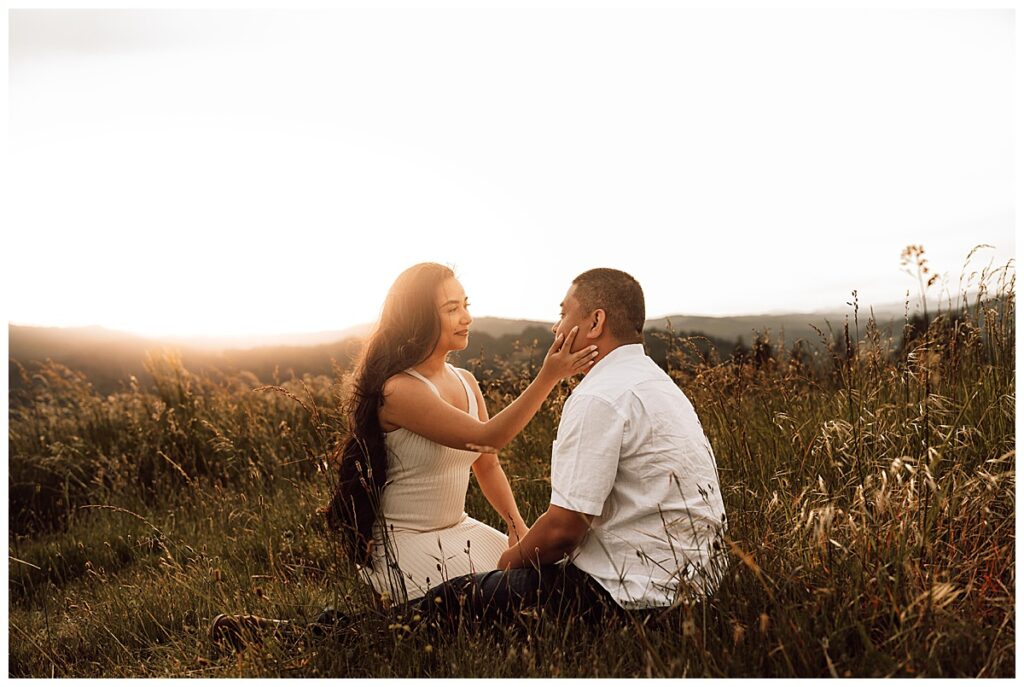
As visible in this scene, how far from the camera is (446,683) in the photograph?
116 inches

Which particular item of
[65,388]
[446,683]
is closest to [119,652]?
[446,683]

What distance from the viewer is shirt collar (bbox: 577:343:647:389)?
300cm

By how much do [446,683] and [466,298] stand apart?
1.74m

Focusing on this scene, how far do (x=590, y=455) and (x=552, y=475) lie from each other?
0.18 metres

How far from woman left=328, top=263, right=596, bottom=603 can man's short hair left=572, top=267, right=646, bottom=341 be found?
0.58m

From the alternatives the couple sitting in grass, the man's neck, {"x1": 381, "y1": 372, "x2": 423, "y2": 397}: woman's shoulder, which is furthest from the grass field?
the man's neck

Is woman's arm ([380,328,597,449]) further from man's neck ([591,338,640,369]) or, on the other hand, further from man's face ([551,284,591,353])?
man's neck ([591,338,640,369])

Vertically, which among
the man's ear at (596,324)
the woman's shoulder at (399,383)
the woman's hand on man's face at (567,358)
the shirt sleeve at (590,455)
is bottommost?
the shirt sleeve at (590,455)

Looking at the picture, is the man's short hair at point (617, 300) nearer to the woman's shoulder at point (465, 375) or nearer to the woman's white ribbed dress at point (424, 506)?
the woman's white ribbed dress at point (424, 506)

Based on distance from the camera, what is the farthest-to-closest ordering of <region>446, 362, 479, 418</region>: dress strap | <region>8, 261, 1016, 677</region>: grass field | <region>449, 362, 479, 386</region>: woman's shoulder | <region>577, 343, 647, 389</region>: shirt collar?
<region>449, 362, 479, 386</region>: woman's shoulder < <region>446, 362, 479, 418</region>: dress strap < <region>577, 343, 647, 389</region>: shirt collar < <region>8, 261, 1016, 677</region>: grass field

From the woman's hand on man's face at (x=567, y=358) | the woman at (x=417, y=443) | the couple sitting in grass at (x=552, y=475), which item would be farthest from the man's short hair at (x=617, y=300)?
the woman at (x=417, y=443)

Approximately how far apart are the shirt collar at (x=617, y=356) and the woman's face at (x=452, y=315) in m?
1.01

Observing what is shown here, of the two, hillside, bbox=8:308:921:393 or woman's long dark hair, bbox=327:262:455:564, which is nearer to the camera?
woman's long dark hair, bbox=327:262:455:564

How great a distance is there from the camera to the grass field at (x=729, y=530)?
2.72 metres
